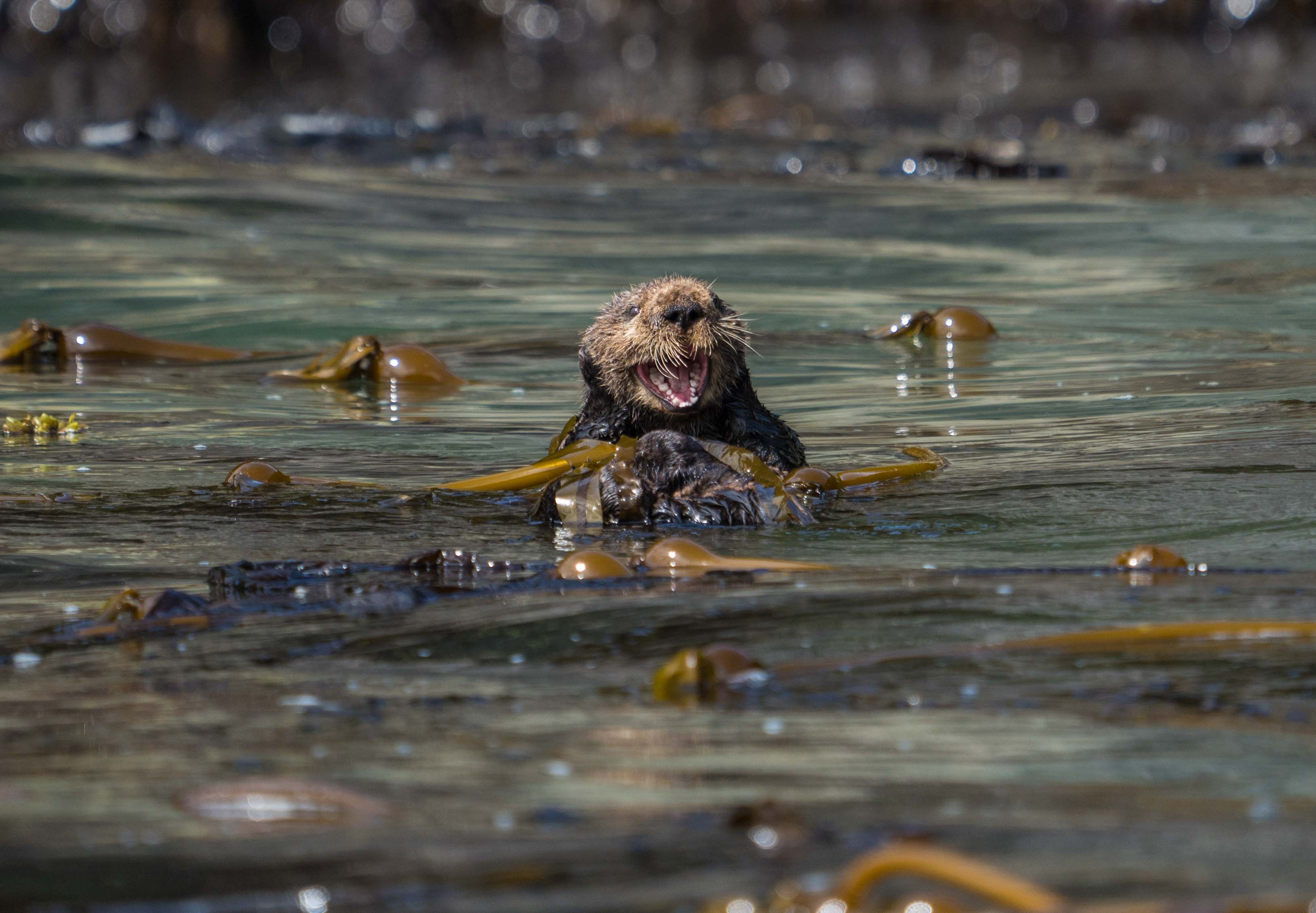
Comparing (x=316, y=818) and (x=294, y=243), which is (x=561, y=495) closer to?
(x=316, y=818)

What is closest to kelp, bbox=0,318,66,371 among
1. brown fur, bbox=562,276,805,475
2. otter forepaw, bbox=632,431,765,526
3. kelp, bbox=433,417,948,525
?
kelp, bbox=433,417,948,525

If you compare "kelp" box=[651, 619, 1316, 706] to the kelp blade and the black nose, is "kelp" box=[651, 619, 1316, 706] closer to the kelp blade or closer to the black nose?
the black nose

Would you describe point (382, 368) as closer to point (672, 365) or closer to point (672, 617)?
point (672, 365)

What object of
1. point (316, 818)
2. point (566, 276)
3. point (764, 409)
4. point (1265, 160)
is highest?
point (1265, 160)

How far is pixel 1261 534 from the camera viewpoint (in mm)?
3781

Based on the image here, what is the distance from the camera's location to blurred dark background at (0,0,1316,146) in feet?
62.6

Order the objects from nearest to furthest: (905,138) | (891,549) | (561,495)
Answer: (891,549) < (561,495) < (905,138)

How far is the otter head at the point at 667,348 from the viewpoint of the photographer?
13.8 ft

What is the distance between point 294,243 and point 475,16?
23681 millimetres

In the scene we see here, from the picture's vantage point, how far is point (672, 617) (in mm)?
3162

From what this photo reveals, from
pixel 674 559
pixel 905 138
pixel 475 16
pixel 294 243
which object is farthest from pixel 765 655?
pixel 475 16

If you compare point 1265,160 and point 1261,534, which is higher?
point 1265,160

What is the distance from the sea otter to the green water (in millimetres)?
127

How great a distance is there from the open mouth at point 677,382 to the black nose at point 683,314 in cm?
14
